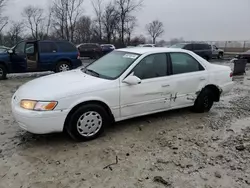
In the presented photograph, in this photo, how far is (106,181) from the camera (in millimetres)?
2959

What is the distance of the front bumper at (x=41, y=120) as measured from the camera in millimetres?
3580

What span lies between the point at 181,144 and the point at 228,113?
223 cm

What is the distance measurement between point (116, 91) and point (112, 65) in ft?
2.50

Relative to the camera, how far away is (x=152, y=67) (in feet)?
15.2

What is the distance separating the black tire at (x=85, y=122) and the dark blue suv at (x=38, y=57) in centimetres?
715

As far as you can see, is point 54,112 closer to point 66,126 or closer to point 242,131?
point 66,126

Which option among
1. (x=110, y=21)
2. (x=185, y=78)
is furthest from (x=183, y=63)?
(x=110, y=21)

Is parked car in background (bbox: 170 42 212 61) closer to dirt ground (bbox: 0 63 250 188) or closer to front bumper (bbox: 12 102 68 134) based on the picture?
dirt ground (bbox: 0 63 250 188)

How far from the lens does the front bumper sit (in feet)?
11.7

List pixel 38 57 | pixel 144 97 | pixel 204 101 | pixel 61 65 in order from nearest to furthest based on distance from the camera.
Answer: pixel 144 97, pixel 204 101, pixel 38 57, pixel 61 65

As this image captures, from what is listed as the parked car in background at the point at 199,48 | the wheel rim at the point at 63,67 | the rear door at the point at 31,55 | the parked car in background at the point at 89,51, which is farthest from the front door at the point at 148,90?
the parked car in background at the point at 89,51

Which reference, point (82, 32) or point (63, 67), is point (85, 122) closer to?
point (63, 67)

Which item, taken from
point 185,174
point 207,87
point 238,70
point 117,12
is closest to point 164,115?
point 207,87

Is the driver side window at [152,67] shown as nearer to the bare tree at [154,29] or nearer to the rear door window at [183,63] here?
the rear door window at [183,63]
